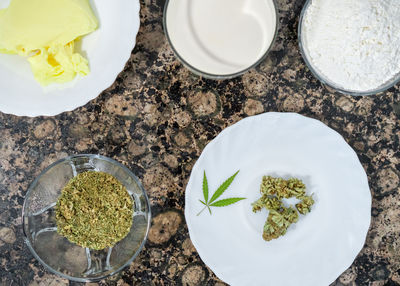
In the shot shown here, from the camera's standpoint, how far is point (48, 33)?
91cm

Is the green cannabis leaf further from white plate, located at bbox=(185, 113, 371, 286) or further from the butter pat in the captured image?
the butter pat

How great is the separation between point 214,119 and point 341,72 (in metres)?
0.31

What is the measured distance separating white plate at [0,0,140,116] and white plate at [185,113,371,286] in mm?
292

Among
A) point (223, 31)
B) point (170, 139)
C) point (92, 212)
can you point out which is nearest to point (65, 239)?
point (92, 212)

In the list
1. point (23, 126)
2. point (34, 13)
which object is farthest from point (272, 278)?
point (34, 13)

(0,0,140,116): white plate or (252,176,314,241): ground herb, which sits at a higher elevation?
(0,0,140,116): white plate

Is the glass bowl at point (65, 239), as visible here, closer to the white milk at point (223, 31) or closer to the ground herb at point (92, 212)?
the ground herb at point (92, 212)

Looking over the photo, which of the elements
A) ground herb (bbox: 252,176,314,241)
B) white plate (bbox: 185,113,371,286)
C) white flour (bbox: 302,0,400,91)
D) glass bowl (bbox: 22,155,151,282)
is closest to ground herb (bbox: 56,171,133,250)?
glass bowl (bbox: 22,155,151,282)

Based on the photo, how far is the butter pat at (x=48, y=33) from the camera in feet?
2.93

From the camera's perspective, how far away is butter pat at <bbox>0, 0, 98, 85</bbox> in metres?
0.89

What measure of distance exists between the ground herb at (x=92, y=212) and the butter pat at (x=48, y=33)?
0.25 m

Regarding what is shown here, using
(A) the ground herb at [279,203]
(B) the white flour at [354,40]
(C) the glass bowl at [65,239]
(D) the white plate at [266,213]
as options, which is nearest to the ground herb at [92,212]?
(C) the glass bowl at [65,239]

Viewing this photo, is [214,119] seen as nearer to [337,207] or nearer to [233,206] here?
[233,206]

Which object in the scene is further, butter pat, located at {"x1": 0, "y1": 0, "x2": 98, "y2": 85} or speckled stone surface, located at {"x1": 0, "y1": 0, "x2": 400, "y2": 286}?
speckled stone surface, located at {"x1": 0, "y1": 0, "x2": 400, "y2": 286}
